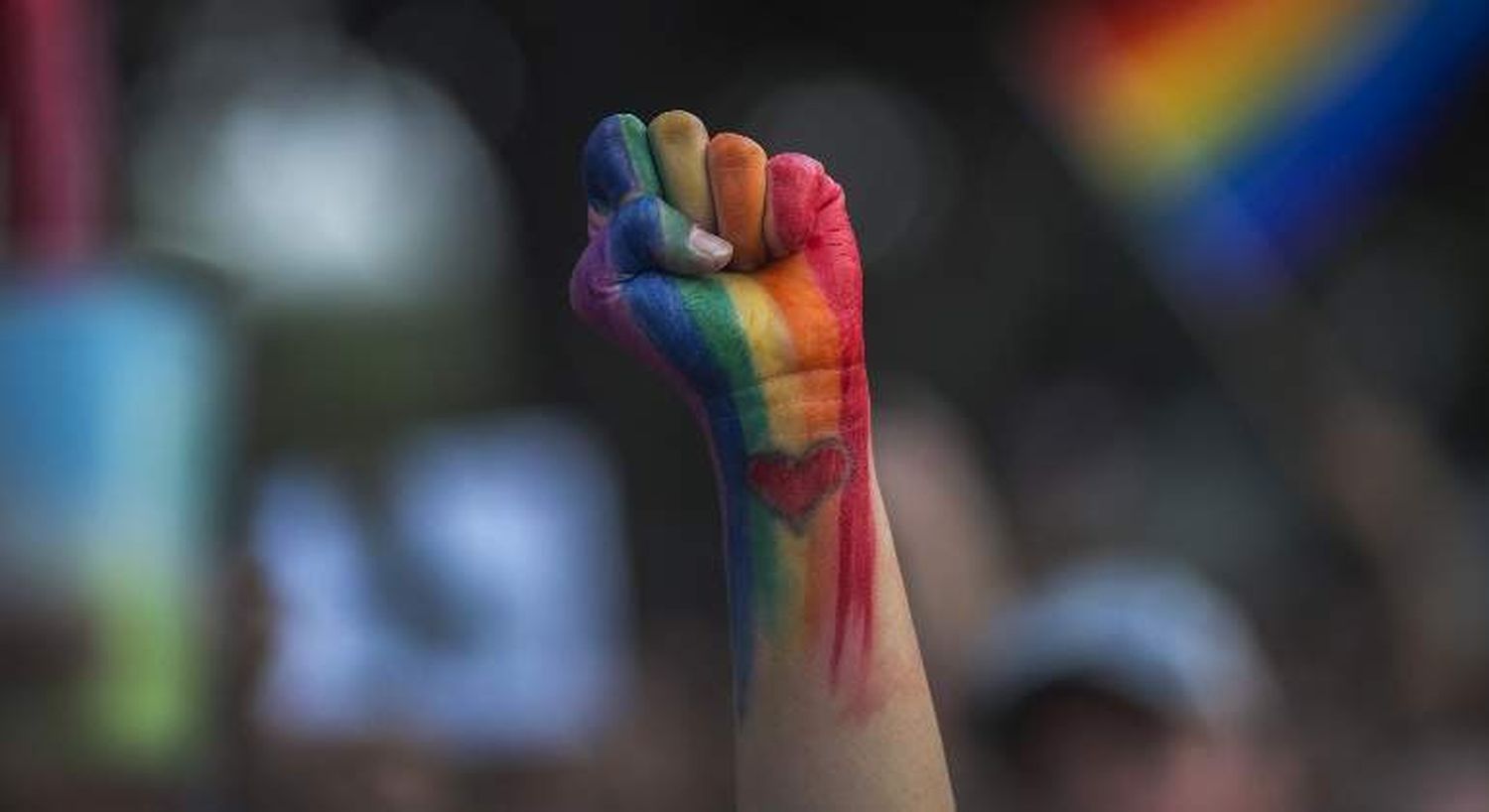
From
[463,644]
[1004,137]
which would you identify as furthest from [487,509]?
[1004,137]

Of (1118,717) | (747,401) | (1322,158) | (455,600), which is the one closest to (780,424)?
(747,401)

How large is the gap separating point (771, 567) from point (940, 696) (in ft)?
6.93

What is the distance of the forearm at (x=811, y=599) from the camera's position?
9.96 feet

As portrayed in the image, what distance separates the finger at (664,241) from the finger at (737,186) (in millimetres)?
23

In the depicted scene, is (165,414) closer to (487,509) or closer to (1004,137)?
(487,509)

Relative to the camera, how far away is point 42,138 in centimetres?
457

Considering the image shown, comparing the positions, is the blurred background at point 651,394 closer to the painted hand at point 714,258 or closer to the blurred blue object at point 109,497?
the blurred blue object at point 109,497

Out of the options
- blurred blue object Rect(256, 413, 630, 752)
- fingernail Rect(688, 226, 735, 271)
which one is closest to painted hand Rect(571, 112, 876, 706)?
fingernail Rect(688, 226, 735, 271)

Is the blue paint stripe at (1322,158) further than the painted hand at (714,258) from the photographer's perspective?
Yes

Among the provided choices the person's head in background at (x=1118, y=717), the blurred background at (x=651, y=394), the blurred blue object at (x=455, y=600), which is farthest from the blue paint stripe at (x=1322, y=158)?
the person's head in background at (x=1118, y=717)

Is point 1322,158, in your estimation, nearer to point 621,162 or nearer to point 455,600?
point 455,600

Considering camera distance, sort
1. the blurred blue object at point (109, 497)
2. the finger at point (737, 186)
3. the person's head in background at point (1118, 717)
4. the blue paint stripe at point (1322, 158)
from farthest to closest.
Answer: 1. the blue paint stripe at point (1322, 158)
2. the person's head in background at point (1118, 717)
3. the blurred blue object at point (109, 497)
4. the finger at point (737, 186)

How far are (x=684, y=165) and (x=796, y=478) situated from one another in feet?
1.02

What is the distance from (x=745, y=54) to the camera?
10.4 meters
